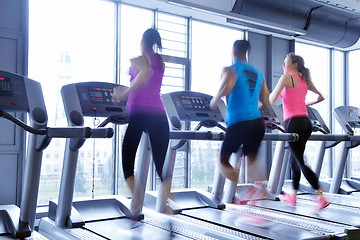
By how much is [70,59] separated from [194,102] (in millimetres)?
1895

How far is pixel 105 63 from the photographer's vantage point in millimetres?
5406

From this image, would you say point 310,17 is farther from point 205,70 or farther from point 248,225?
point 248,225

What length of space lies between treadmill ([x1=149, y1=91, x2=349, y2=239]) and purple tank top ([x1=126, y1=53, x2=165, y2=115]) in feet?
2.34

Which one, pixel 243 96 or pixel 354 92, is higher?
pixel 354 92

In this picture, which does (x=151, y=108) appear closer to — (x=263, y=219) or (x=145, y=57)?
(x=145, y=57)

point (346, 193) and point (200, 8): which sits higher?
point (200, 8)

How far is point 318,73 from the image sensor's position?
7840 mm

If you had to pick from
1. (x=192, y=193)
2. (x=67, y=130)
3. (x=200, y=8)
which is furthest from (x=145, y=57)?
(x=192, y=193)

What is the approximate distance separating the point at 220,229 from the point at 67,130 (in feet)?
4.92

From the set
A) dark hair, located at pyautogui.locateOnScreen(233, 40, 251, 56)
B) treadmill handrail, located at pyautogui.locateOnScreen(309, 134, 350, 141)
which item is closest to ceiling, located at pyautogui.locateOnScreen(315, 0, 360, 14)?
treadmill handrail, located at pyautogui.locateOnScreen(309, 134, 350, 141)

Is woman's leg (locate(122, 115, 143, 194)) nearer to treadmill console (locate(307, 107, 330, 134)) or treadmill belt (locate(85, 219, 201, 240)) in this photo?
treadmill belt (locate(85, 219, 201, 240))

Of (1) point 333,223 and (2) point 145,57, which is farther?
(1) point 333,223

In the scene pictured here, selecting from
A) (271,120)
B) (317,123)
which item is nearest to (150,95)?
(271,120)

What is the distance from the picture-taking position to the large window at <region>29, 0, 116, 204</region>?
16.2 feet
